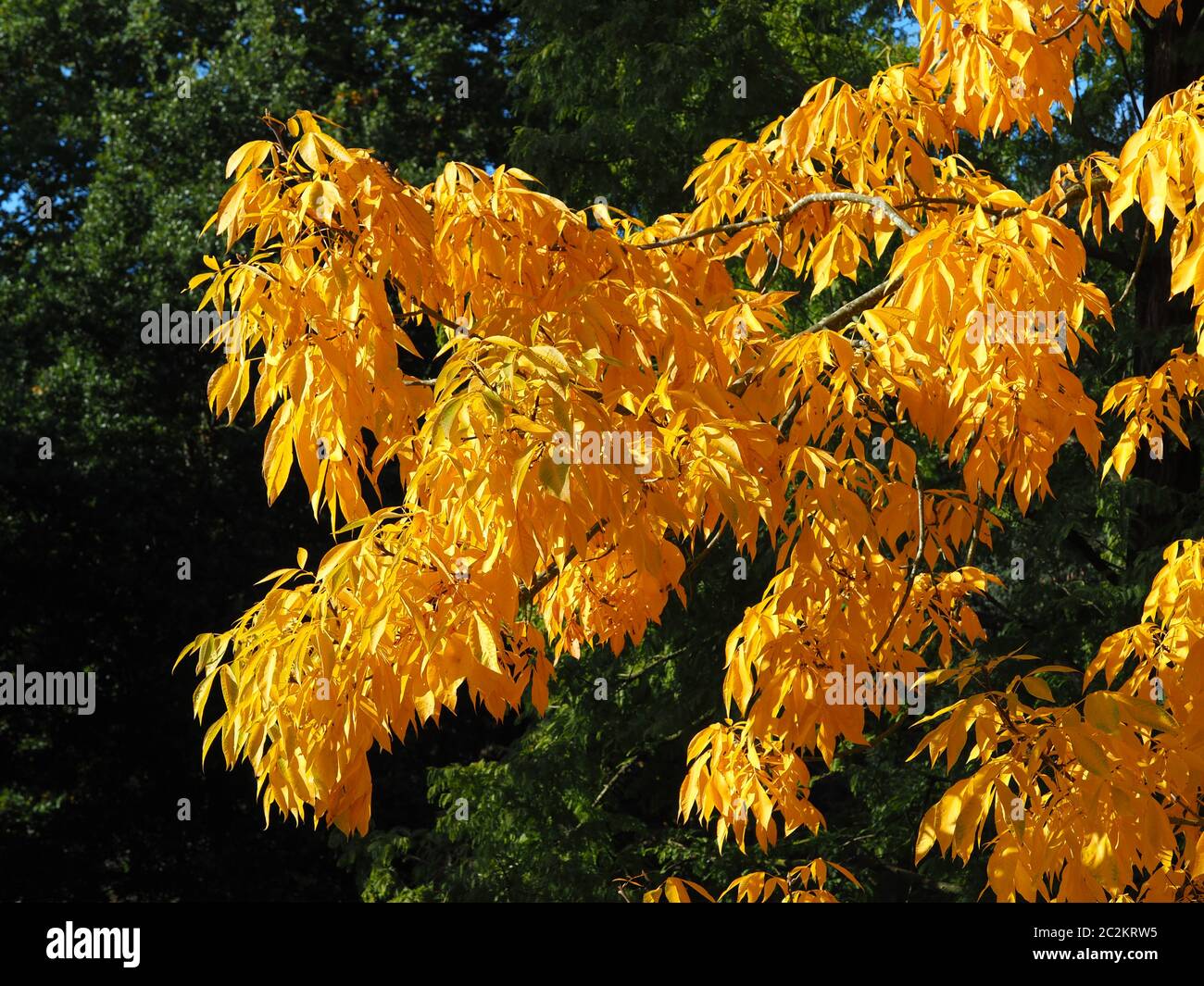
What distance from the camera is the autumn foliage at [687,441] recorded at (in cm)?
165

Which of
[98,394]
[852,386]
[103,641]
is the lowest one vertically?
[103,641]

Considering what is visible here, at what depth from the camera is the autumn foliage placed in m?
1.65

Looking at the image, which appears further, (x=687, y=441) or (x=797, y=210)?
(x=797, y=210)

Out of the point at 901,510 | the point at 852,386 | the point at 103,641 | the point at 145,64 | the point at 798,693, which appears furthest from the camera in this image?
the point at 145,64

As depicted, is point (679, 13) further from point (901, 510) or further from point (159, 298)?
point (901, 510)

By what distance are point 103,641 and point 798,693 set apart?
7.19m

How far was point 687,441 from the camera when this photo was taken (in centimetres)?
182

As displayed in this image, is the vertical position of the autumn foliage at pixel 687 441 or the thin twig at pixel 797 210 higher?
the thin twig at pixel 797 210

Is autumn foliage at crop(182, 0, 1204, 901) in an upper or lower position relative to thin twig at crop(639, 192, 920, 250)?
lower

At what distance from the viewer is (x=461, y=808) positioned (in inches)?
266

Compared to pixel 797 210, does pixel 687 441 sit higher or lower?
lower

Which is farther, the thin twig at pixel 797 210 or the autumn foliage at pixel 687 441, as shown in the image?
the thin twig at pixel 797 210

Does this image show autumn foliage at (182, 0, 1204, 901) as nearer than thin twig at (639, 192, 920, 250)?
Yes

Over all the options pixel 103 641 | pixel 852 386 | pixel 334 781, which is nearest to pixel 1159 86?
pixel 852 386
